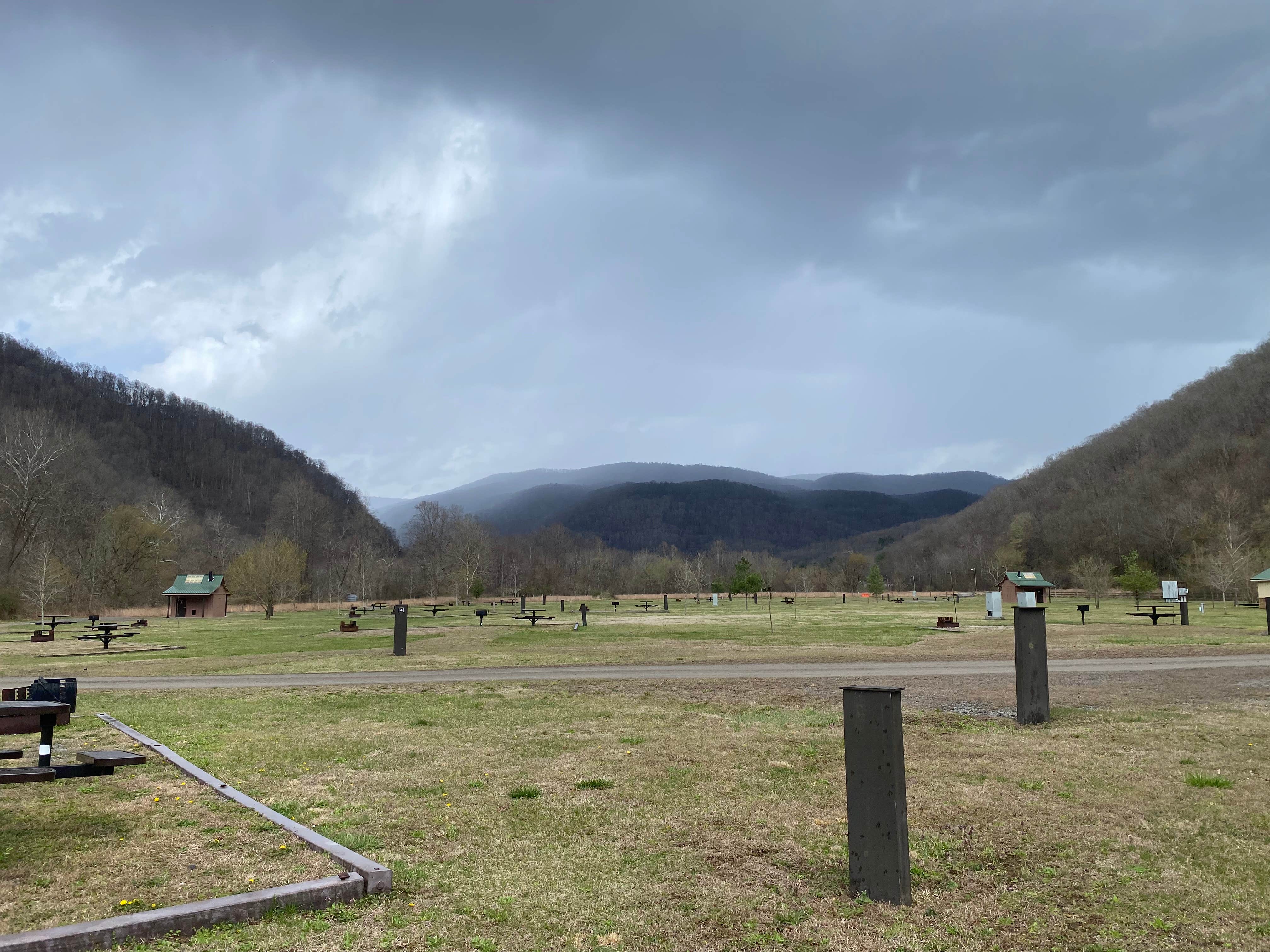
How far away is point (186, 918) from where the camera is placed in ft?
14.6

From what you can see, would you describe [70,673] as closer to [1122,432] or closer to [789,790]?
[789,790]

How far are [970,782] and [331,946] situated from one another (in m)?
6.25

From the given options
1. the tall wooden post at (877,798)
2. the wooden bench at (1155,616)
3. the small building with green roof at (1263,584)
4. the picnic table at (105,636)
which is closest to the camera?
the tall wooden post at (877,798)

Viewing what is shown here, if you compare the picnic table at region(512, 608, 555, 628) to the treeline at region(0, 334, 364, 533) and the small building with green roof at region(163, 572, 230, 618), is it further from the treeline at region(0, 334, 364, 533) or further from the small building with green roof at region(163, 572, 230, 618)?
the treeline at region(0, 334, 364, 533)

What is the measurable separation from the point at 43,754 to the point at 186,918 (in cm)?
420

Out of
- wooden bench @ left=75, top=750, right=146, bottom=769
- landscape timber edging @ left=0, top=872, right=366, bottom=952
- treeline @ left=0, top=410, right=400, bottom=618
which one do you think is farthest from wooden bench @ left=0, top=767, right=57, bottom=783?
treeline @ left=0, top=410, right=400, bottom=618

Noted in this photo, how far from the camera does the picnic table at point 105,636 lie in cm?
2909

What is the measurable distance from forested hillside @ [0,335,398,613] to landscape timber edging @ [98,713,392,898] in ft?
163

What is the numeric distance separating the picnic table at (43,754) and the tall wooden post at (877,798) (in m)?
5.64

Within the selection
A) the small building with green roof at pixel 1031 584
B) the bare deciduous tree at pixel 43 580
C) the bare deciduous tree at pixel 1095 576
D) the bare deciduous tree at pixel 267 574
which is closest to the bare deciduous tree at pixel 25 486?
the bare deciduous tree at pixel 43 580

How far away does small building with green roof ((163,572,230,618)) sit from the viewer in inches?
2849

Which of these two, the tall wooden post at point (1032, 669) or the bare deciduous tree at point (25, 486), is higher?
the bare deciduous tree at point (25, 486)

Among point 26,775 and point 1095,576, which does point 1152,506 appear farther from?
point 26,775

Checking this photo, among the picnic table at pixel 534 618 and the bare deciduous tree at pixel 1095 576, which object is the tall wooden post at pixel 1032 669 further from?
the bare deciduous tree at pixel 1095 576
